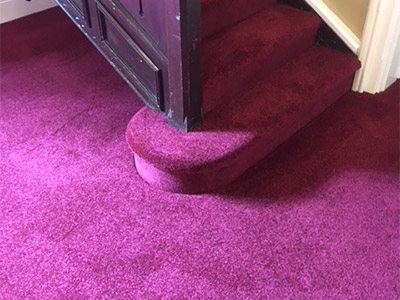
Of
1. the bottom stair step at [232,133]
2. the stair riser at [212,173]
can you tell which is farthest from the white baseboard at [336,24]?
the stair riser at [212,173]

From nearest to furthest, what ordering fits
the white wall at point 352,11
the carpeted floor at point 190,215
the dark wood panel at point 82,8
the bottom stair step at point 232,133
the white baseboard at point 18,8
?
the carpeted floor at point 190,215
the bottom stair step at point 232,133
the dark wood panel at point 82,8
the white wall at point 352,11
the white baseboard at point 18,8

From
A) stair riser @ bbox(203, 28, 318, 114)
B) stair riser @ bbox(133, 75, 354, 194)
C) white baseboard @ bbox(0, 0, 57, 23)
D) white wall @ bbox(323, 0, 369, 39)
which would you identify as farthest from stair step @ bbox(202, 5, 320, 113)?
white baseboard @ bbox(0, 0, 57, 23)

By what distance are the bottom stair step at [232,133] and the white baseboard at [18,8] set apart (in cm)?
163

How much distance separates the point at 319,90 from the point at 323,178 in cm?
44

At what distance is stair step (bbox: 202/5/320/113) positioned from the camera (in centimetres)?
193

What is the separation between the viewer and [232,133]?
1.85 meters

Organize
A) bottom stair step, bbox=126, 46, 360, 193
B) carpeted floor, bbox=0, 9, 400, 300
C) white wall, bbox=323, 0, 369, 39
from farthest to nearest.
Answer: white wall, bbox=323, 0, 369, 39, bottom stair step, bbox=126, 46, 360, 193, carpeted floor, bbox=0, 9, 400, 300

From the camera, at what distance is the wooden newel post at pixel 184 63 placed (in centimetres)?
156

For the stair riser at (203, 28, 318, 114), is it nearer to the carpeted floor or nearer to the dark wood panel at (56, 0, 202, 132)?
the dark wood panel at (56, 0, 202, 132)

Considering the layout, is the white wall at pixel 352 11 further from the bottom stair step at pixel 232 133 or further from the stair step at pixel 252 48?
the bottom stair step at pixel 232 133

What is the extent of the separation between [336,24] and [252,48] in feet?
1.85

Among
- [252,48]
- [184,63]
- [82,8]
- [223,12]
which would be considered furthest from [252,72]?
[82,8]

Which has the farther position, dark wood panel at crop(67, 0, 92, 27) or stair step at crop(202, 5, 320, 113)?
dark wood panel at crop(67, 0, 92, 27)

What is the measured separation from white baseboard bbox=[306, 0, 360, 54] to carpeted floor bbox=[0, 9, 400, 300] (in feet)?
0.90
